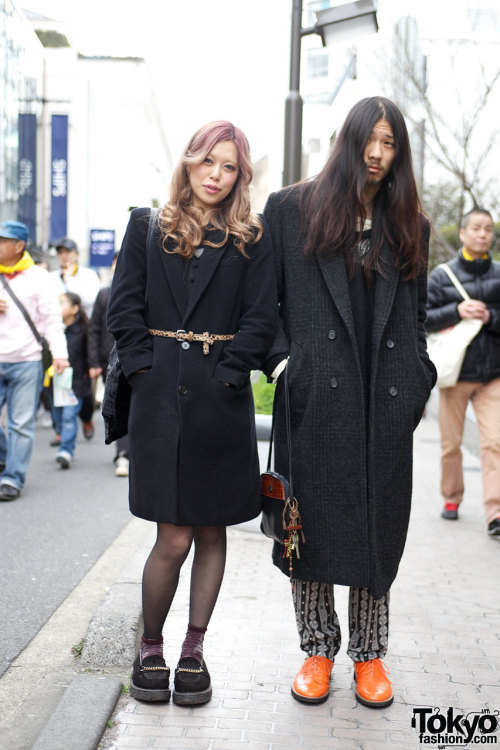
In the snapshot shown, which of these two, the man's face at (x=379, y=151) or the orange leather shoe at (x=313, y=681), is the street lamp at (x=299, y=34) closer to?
the man's face at (x=379, y=151)

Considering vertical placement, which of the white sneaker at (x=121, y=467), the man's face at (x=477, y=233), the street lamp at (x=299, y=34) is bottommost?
the white sneaker at (x=121, y=467)

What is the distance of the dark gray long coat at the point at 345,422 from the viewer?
3.31 metres

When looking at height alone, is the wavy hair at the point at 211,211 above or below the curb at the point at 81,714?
above

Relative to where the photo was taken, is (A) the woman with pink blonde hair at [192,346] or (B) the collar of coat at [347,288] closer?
(A) the woman with pink blonde hair at [192,346]

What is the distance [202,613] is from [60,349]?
4.34m

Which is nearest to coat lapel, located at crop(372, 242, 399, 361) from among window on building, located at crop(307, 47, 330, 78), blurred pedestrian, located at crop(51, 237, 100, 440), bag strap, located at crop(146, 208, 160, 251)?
bag strap, located at crop(146, 208, 160, 251)

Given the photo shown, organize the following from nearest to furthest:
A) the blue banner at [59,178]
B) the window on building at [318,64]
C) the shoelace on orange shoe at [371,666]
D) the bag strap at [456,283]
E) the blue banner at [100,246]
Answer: the shoelace on orange shoe at [371,666]
the bag strap at [456,283]
the blue banner at [59,178]
the blue banner at [100,246]
the window on building at [318,64]

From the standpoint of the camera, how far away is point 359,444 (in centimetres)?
329

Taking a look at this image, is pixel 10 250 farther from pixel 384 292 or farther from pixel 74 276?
pixel 384 292

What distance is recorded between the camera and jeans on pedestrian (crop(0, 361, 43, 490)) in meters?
7.26

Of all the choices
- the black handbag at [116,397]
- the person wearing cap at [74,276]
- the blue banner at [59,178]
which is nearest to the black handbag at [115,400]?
the black handbag at [116,397]

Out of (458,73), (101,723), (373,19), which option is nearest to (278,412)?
(101,723)

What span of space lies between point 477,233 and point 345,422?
346cm

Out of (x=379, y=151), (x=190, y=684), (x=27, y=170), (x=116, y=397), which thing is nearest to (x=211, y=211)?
(x=379, y=151)
